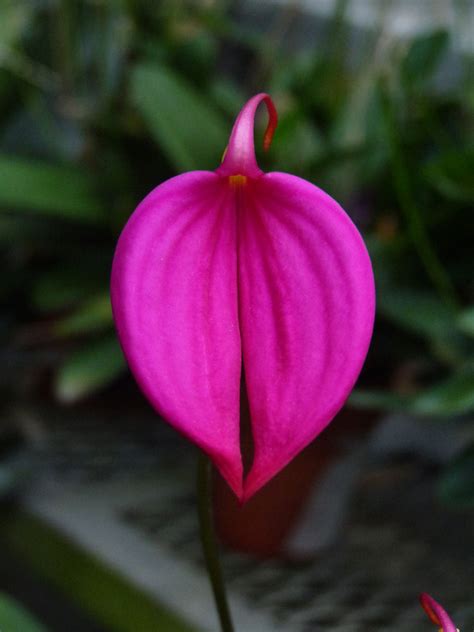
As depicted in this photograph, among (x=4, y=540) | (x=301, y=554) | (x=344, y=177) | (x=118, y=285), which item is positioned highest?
(x=118, y=285)

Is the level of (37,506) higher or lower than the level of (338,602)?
lower

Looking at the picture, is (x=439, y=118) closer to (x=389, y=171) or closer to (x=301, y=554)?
(x=389, y=171)

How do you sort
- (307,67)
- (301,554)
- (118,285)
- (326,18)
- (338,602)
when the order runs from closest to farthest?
(118,285), (338,602), (301,554), (307,67), (326,18)

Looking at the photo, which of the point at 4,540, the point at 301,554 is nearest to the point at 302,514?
the point at 301,554

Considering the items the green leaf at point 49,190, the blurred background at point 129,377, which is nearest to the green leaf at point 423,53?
the blurred background at point 129,377

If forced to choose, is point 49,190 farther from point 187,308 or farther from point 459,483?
→ point 187,308

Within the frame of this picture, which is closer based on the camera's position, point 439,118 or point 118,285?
point 118,285
